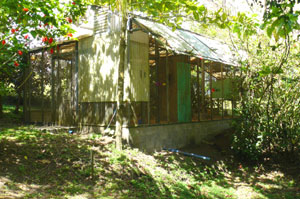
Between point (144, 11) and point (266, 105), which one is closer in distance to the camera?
point (144, 11)

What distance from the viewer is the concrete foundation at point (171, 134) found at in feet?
26.8

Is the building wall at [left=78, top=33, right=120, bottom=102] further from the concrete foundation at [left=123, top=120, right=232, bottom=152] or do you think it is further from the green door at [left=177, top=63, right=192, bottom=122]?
the green door at [left=177, top=63, right=192, bottom=122]

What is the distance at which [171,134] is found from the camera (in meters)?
9.47

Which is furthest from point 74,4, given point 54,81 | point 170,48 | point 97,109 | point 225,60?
point 225,60

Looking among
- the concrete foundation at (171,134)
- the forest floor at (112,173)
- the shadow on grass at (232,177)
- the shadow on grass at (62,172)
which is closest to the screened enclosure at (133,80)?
the concrete foundation at (171,134)

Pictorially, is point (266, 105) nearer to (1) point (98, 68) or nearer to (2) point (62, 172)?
(1) point (98, 68)

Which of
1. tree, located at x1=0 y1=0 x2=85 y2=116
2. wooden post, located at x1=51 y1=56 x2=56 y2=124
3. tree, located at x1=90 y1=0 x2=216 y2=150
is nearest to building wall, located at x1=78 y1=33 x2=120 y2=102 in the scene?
tree, located at x1=90 y1=0 x2=216 y2=150

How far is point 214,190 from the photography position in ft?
21.3

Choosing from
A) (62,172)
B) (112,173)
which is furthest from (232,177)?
(62,172)

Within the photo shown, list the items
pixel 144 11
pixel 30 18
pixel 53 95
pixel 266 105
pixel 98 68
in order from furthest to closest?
1. pixel 53 95
2. pixel 98 68
3. pixel 266 105
4. pixel 144 11
5. pixel 30 18

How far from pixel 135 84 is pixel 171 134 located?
228 cm

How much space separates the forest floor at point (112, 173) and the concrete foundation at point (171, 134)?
49 centimetres

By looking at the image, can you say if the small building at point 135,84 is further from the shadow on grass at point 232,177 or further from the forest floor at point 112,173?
the shadow on grass at point 232,177

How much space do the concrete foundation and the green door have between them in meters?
0.37
